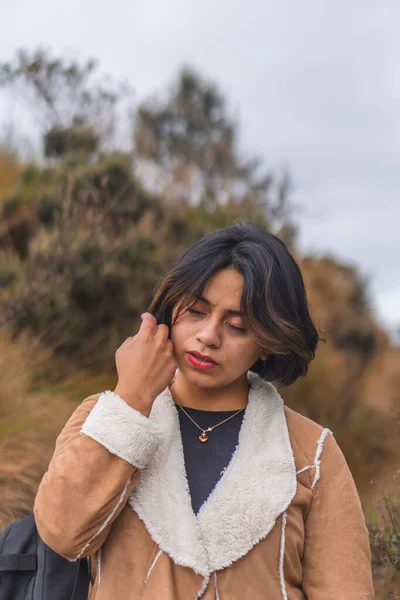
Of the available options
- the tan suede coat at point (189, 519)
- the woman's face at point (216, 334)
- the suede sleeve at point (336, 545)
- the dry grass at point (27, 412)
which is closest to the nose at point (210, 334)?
the woman's face at point (216, 334)

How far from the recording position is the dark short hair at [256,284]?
194 cm

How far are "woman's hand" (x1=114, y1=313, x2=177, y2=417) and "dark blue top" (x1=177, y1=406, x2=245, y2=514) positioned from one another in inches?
8.3

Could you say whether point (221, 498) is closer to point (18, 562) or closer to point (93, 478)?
point (93, 478)

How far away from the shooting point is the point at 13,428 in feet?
12.7

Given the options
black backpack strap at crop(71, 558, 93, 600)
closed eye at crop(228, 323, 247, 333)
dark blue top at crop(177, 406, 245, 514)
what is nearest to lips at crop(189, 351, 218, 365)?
closed eye at crop(228, 323, 247, 333)

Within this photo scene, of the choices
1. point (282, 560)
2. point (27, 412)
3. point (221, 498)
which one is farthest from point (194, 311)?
point (27, 412)

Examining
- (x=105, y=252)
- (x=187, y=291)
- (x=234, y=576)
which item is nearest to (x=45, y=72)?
(x=105, y=252)

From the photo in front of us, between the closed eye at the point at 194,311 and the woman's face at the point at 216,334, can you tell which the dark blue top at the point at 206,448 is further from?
the closed eye at the point at 194,311

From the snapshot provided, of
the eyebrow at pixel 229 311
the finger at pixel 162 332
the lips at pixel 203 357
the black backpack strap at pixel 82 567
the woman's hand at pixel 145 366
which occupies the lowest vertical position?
the black backpack strap at pixel 82 567

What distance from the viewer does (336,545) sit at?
184 cm

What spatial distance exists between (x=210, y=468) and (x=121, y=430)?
1.07 feet

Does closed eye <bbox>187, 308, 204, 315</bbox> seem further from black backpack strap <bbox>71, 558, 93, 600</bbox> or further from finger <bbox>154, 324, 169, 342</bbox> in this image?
black backpack strap <bbox>71, 558, 93, 600</bbox>

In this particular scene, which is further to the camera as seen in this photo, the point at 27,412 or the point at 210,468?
the point at 27,412

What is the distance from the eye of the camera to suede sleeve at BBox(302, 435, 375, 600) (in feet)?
5.97
